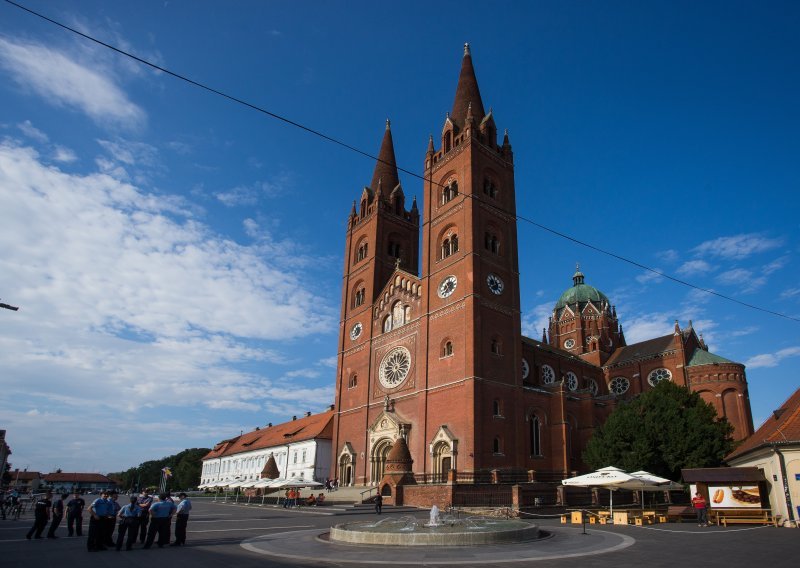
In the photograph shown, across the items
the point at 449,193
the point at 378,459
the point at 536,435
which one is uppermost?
the point at 449,193

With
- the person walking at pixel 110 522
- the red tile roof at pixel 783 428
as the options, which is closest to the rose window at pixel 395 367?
the red tile roof at pixel 783 428

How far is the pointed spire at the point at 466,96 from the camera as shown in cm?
4756

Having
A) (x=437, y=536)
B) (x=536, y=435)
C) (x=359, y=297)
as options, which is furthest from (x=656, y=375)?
(x=437, y=536)

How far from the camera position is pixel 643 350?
2379 inches

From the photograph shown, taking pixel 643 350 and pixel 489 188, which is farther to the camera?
pixel 643 350

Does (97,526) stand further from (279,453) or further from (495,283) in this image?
(279,453)

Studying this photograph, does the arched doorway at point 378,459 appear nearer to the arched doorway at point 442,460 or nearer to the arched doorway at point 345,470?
the arched doorway at point 345,470

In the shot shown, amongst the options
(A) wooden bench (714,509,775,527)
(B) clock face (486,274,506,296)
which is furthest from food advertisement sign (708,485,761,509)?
(B) clock face (486,274,506,296)

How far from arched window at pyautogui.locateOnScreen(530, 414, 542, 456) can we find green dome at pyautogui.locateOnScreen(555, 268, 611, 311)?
119 feet

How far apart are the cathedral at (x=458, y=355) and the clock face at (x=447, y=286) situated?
12cm

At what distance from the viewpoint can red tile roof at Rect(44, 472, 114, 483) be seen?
504ft

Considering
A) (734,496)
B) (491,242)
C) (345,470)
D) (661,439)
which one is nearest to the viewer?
(734,496)

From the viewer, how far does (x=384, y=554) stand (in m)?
12.5

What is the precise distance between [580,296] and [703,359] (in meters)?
20.8
